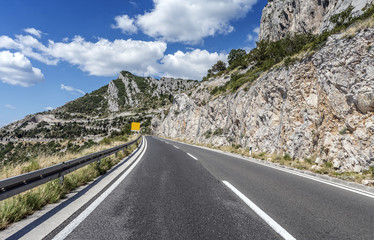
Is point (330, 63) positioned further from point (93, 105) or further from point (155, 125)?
point (93, 105)

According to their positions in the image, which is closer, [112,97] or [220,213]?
[220,213]

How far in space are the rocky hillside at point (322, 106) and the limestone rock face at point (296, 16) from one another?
1781 centimetres

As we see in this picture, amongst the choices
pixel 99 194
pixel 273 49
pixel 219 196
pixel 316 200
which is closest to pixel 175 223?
Answer: pixel 219 196

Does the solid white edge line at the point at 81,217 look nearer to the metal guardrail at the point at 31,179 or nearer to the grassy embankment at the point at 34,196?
the grassy embankment at the point at 34,196

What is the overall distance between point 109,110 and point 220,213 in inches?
6322

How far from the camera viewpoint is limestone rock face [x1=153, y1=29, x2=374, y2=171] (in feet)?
30.8

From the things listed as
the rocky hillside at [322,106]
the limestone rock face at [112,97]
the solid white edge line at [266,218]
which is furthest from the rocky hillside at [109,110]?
the solid white edge line at [266,218]

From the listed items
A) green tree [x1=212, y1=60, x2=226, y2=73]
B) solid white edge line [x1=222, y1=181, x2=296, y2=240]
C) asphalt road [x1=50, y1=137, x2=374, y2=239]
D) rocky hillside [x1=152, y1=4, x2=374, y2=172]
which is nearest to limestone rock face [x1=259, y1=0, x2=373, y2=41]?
green tree [x1=212, y1=60, x2=226, y2=73]

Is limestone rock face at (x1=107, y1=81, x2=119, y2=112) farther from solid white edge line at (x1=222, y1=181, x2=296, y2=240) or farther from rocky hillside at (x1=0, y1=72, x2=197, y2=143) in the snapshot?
solid white edge line at (x1=222, y1=181, x2=296, y2=240)

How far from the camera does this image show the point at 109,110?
153 metres

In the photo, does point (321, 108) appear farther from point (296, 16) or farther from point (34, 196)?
point (296, 16)

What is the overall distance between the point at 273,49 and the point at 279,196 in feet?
111

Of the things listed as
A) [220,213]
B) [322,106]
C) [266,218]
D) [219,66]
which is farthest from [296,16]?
[220,213]

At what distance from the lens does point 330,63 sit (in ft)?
41.2
